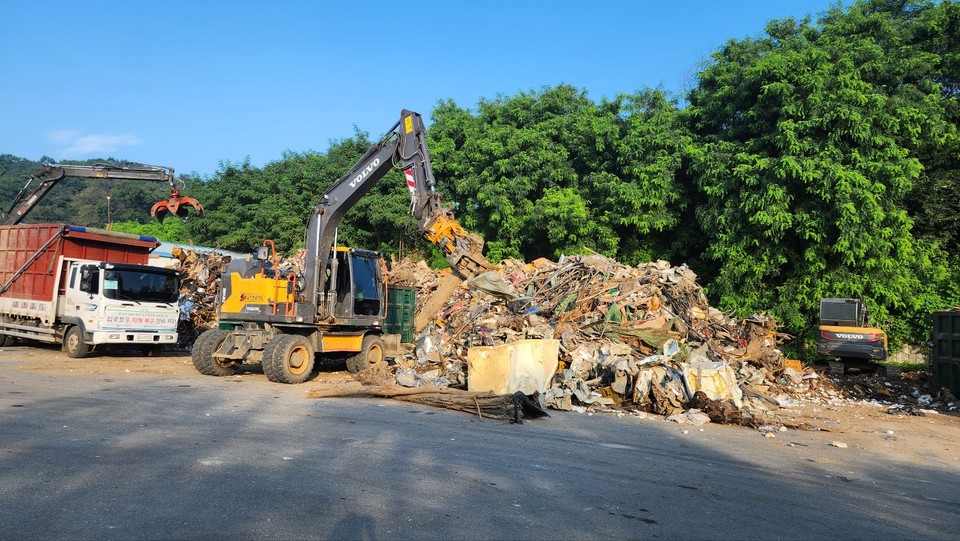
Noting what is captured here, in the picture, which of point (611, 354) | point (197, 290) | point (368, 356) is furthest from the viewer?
point (197, 290)

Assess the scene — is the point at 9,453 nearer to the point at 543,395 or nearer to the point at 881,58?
the point at 543,395

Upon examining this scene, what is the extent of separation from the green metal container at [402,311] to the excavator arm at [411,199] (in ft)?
13.4

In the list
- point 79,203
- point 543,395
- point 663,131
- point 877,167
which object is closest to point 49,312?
point 543,395

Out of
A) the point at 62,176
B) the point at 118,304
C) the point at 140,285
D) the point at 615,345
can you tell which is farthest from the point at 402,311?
the point at 62,176

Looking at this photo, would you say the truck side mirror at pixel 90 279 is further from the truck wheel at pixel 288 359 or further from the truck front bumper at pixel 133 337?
the truck wheel at pixel 288 359

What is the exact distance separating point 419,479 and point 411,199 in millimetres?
8452

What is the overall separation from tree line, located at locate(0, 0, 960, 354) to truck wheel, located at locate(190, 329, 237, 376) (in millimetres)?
14488

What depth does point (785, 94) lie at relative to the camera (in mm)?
20703

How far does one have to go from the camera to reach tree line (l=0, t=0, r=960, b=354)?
19.9 metres

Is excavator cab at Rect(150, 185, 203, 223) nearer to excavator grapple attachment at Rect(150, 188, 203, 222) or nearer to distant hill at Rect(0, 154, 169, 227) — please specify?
excavator grapple attachment at Rect(150, 188, 203, 222)

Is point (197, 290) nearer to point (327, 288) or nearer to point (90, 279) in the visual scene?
point (90, 279)

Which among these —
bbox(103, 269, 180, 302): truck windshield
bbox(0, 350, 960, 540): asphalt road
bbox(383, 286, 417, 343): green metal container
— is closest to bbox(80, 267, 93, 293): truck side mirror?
bbox(103, 269, 180, 302): truck windshield

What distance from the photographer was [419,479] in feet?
20.9

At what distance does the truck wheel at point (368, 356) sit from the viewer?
1477 centimetres
